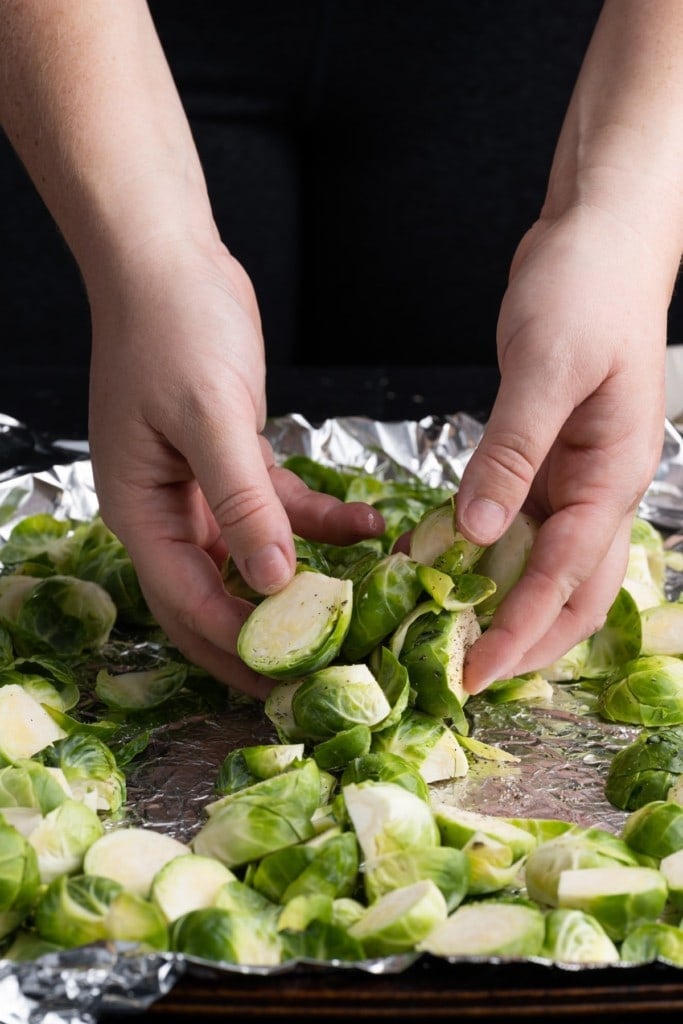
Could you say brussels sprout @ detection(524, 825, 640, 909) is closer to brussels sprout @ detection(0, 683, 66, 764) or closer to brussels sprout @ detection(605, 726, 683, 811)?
brussels sprout @ detection(605, 726, 683, 811)

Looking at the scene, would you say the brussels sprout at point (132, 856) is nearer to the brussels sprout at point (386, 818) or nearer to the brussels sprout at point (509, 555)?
the brussels sprout at point (386, 818)

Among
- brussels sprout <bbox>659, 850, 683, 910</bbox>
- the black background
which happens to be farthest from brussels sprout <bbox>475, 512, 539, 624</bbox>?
the black background

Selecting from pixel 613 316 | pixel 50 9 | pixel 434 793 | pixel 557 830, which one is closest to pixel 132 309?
pixel 50 9

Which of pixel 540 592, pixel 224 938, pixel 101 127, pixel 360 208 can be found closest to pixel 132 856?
pixel 224 938

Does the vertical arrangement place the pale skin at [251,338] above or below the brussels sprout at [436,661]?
above

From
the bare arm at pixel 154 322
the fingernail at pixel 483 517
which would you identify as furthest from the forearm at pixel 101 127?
the fingernail at pixel 483 517

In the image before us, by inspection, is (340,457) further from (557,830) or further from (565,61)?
(557,830)

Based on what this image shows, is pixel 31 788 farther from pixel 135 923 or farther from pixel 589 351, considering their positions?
pixel 589 351
